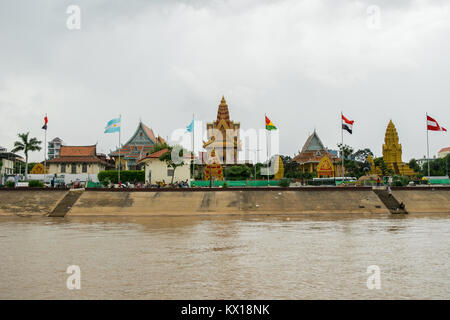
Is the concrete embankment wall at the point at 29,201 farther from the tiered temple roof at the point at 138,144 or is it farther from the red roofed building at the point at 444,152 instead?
the red roofed building at the point at 444,152

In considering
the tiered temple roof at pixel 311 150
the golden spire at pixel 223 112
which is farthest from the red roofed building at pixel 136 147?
the tiered temple roof at pixel 311 150

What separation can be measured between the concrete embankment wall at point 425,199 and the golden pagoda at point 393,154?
3773 cm

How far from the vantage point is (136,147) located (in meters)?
76.8

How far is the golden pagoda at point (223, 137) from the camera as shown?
77375mm

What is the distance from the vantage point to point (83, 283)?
11.0 metres

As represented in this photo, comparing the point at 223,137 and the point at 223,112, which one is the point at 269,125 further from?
the point at 223,112

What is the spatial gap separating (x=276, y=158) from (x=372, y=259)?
7083cm

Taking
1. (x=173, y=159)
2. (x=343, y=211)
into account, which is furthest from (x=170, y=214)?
(x=173, y=159)

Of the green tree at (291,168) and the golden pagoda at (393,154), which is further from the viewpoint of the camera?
the green tree at (291,168)

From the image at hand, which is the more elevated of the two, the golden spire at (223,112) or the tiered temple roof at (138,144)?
the golden spire at (223,112)

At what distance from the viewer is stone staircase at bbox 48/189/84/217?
36812mm

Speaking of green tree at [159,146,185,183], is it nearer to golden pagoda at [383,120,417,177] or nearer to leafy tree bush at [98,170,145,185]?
leafy tree bush at [98,170,145,185]
